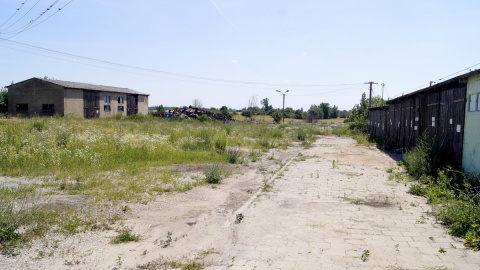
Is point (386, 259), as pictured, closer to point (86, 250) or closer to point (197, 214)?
point (197, 214)

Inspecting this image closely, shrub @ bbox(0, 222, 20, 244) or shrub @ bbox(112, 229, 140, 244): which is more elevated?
shrub @ bbox(0, 222, 20, 244)

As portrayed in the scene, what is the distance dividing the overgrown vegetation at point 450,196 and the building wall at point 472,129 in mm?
466

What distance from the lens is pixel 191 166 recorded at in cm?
1327

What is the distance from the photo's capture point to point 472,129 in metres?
10.1

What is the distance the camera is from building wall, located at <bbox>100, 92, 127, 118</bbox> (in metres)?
51.5

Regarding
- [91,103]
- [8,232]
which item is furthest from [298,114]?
[8,232]

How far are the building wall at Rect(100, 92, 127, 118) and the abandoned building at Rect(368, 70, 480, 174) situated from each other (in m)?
42.4

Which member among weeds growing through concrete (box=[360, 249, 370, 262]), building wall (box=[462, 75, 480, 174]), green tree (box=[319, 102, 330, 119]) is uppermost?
green tree (box=[319, 102, 330, 119])

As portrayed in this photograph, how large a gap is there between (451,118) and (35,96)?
154 ft

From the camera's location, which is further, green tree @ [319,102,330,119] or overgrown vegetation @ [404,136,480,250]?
green tree @ [319,102,330,119]

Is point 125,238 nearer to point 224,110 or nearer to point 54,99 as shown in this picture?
point 54,99

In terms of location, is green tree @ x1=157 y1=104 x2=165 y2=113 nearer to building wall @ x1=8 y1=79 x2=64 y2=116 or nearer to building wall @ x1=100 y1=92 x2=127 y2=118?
building wall @ x1=100 y1=92 x2=127 y2=118

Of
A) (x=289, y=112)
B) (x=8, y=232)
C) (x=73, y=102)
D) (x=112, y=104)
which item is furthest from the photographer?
(x=289, y=112)

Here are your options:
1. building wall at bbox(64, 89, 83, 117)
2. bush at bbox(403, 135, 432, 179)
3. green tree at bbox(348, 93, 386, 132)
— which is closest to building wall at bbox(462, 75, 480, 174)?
bush at bbox(403, 135, 432, 179)
